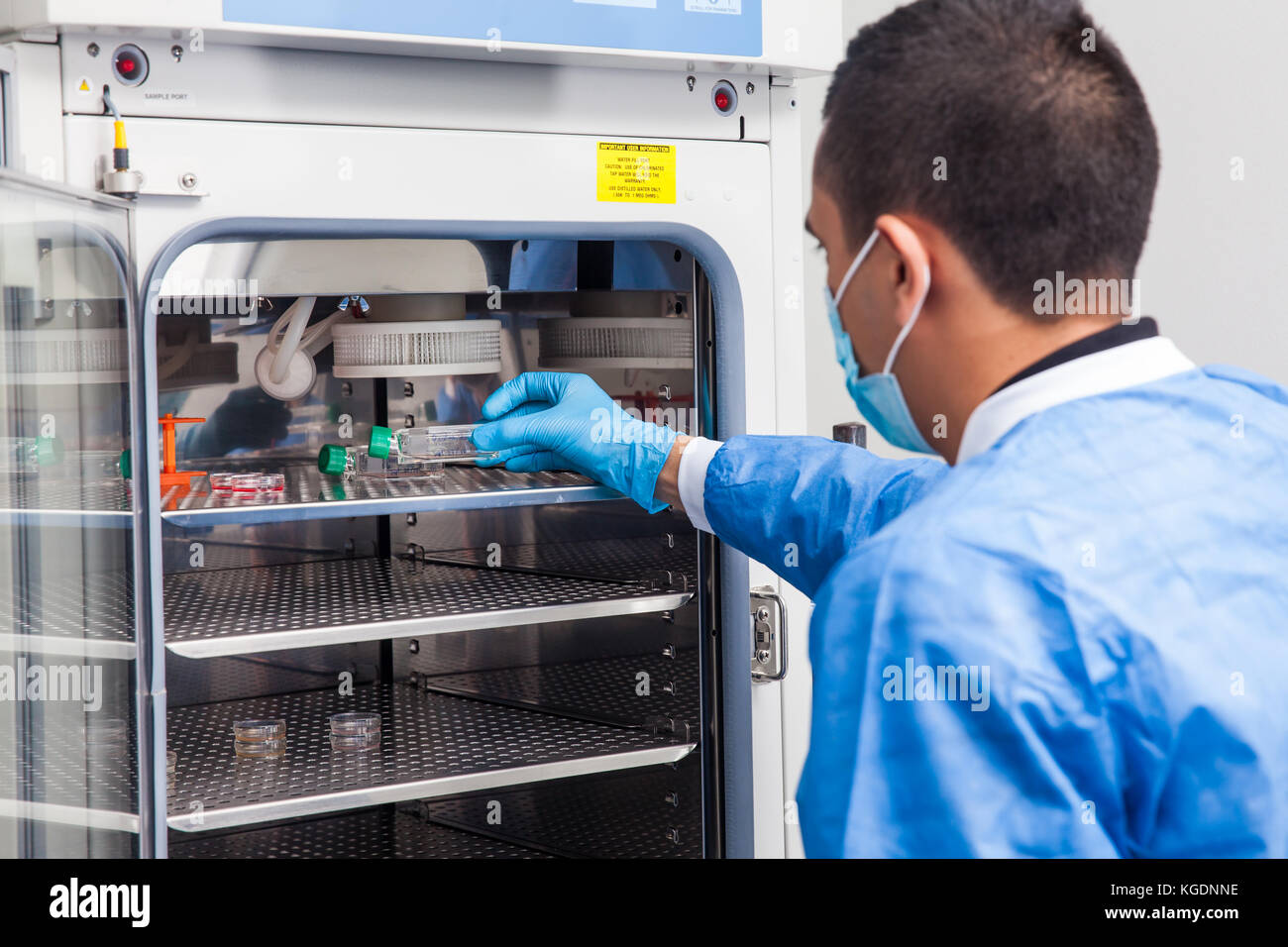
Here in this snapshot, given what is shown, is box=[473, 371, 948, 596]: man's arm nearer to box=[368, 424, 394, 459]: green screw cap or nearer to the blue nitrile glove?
the blue nitrile glove

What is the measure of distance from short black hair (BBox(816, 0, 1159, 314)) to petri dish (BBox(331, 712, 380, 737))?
1.21m

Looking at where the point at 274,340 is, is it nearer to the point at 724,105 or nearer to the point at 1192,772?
the point at 724,105

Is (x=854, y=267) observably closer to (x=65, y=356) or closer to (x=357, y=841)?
(x=65, y=356)

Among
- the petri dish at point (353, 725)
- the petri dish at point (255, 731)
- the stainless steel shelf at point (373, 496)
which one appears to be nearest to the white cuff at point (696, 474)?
the stainless steel shelf at point (373, 496)

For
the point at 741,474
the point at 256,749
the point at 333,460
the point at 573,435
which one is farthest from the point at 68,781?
the point at 741,474

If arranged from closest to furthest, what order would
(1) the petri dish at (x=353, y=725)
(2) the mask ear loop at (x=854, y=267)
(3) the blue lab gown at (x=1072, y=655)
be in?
(3) the blue lab gown at (x=1072, y=655)
(2) the mask ear loop at (x=854, y=267)
(1) the petri dish at (x=353, y=725)

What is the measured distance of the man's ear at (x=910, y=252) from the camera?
3.60 feet

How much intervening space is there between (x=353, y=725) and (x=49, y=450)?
74cm

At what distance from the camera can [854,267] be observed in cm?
119

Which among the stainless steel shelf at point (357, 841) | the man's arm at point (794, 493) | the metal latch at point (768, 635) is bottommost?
the stainless steel shelf at point (357, 841)

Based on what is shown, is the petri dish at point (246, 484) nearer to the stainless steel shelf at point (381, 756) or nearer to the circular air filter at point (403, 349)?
the circular air filter at point (403, 349)

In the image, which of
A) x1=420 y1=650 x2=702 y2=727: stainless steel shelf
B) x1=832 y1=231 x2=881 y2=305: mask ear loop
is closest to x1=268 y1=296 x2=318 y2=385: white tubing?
x1=420 y1=650 x2=702 y2=727: stainless steel shelf

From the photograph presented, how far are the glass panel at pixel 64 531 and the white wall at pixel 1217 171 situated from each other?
192cm
